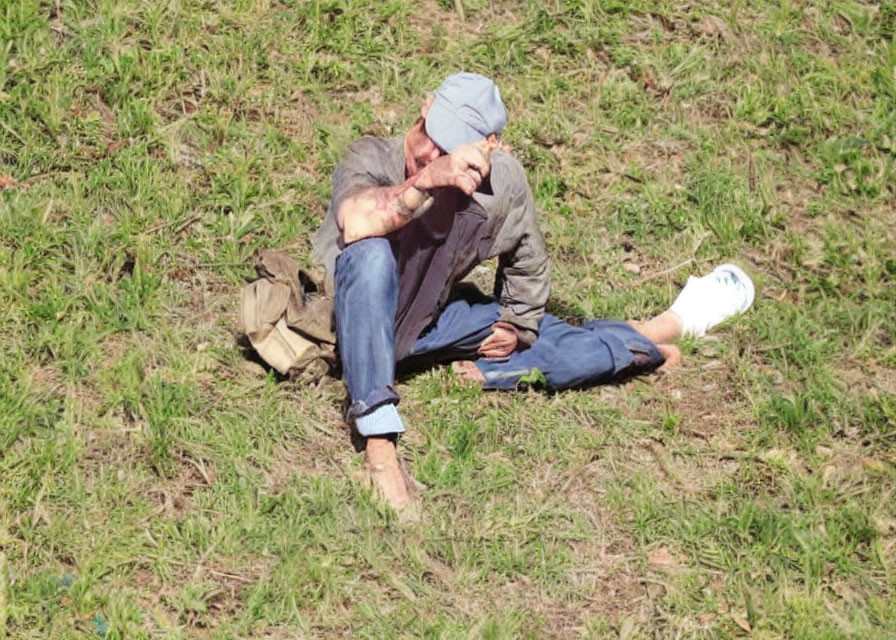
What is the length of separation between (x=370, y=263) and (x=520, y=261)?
80 cm

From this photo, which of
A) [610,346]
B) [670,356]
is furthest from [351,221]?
[670,356]

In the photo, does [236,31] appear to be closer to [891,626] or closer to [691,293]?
[691,293]

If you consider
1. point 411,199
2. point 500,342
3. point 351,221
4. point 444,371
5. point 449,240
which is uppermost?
point 411,199

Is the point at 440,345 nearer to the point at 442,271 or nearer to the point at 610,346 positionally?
the point at 442,271

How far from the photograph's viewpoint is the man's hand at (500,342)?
670 centimetres

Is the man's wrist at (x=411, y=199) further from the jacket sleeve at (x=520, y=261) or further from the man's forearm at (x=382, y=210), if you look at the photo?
the jacket sleeve at (x=520, y=261)

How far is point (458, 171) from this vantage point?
232 inches

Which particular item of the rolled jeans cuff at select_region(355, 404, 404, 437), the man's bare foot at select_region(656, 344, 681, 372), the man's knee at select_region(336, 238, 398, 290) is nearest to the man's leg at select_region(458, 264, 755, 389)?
the man's bare foot at select_region(656, 344, 681, 372)

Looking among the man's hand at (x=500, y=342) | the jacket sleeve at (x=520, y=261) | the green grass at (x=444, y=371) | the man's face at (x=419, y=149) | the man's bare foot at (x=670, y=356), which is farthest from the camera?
the man's bare foot at (x=670, y=356)

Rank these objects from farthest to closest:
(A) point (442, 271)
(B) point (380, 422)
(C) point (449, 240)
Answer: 1. (A) point (442, 271)
2. (C) point (449, 240)
3. (B) point (380, 422)

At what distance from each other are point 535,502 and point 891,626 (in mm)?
1467

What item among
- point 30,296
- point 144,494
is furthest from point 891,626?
point 30,296

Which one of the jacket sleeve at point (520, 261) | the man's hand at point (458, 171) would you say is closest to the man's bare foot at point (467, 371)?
the jacket sleeve at point (520, 261)

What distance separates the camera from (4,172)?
739 cm
